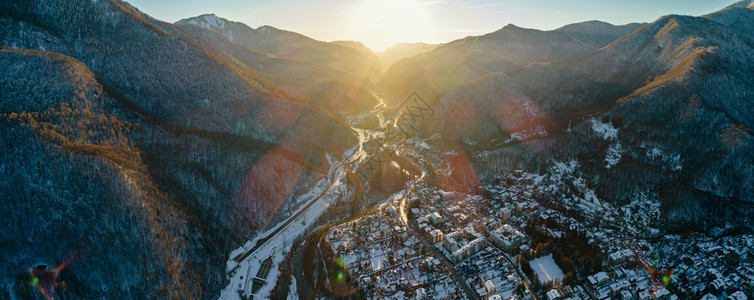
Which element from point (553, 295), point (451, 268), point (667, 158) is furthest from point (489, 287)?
point (667, 158)

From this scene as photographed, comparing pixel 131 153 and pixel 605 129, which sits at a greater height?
pixel 605 129

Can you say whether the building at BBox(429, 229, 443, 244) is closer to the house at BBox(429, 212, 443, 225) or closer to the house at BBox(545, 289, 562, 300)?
the house at BBox(429, 212, 443, 225)

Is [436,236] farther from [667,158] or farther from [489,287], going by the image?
[667,158]

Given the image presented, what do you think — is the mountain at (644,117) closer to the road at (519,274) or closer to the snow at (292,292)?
the road at (519,274)

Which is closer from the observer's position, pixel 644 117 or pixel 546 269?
pixel 546 269

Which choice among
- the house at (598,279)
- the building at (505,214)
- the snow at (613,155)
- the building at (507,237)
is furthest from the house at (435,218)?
the snow at (613,155)

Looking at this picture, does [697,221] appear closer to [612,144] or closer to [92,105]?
[612,144]

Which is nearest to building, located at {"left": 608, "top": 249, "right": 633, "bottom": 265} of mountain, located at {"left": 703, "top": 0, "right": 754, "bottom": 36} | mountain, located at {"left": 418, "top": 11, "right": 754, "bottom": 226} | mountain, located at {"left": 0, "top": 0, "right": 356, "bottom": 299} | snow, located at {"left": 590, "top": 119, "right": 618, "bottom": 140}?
mountain, located at {"left": 418, "top": 11, "right": 754, "bottom": 226}

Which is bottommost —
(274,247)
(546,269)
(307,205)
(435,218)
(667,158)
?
(274,247)

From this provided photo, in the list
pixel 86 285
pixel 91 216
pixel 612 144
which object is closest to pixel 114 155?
pixel 91 216
